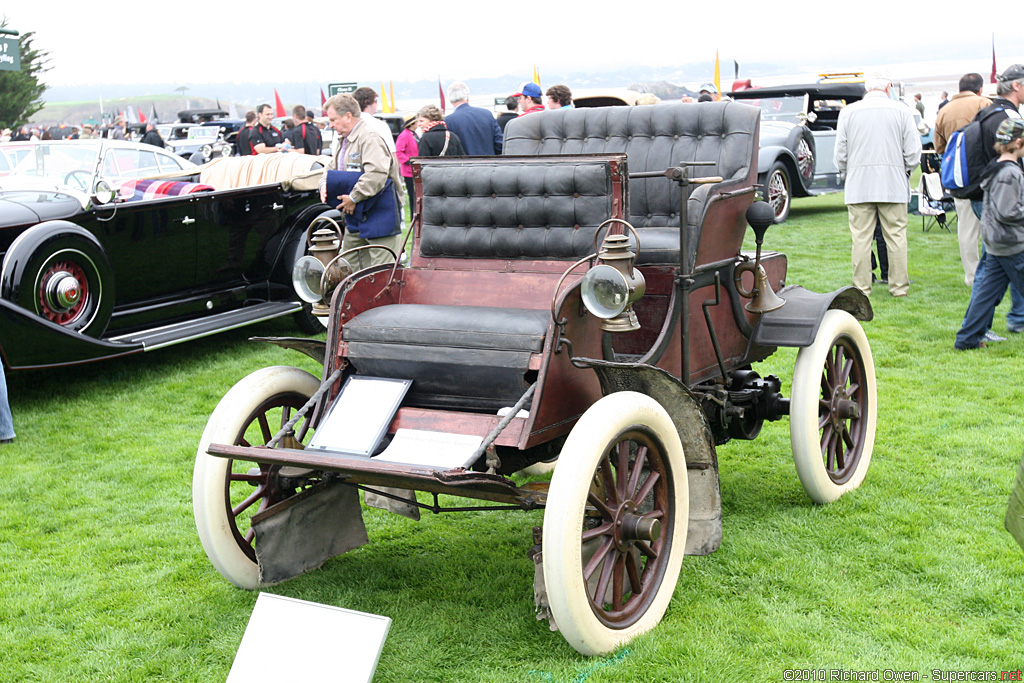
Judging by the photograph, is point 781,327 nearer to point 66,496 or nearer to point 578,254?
point 578,254

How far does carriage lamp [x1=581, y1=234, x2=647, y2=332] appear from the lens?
3236mm

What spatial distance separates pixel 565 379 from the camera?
3496 mm

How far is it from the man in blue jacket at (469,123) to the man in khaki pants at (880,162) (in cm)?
335

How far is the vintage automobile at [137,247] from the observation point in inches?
244

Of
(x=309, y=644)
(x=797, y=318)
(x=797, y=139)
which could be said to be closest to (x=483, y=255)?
(x=797, y=318)

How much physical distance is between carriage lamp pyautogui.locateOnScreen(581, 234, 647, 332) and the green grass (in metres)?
1.14

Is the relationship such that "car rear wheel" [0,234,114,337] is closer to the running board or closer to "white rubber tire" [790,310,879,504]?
the running board

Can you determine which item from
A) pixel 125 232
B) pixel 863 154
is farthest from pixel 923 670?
pixel 863 154

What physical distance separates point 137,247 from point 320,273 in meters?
3.69

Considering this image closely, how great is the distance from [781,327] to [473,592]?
1.89 meters

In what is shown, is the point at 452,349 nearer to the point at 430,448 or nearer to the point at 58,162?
the point at 430,448

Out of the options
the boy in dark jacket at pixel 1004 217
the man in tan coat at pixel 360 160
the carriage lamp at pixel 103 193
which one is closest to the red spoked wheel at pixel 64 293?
the carriage lamp at pixel 103 193

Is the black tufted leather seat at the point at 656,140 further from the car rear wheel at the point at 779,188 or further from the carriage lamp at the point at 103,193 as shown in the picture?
the car rear wheel at the point at 779,188

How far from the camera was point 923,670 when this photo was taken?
312 centimetres
